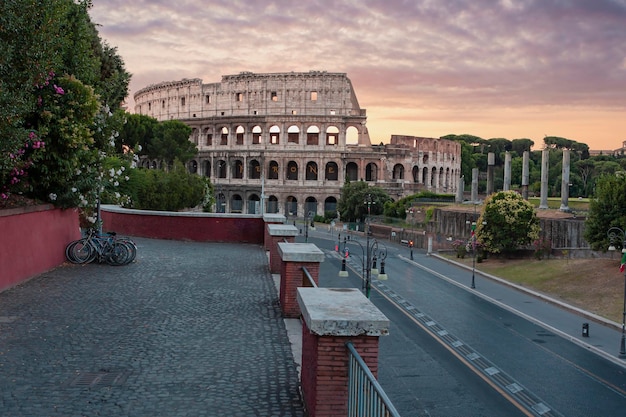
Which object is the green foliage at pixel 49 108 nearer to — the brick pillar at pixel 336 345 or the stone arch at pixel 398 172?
the brick pillar at pixel 336 345

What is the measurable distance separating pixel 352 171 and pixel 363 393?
275ft

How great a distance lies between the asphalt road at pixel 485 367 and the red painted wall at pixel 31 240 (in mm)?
9414

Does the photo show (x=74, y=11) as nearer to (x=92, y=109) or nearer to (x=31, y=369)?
(x=92, y=109)

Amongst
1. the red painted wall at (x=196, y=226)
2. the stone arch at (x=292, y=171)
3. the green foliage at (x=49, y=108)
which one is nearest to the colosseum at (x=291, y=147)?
the stone arch at (x=292, y=171)

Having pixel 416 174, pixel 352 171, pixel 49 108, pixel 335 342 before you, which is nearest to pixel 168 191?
pixel 49 108

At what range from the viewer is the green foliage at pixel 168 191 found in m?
43.9

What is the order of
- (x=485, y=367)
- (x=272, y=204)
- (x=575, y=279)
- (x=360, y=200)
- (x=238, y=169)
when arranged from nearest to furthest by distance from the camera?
(x=485, y=367) < (x=575, y=279) < (x=360, y=200) < (x=272, y=204) < (x=238, y=169)

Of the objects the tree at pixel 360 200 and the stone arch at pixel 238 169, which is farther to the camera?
the stone arch at pixel 238 169

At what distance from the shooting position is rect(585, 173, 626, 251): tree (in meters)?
33.9

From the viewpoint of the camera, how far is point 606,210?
34594mm

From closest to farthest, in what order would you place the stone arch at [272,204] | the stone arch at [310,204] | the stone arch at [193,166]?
the stone arch at [310,204], the stone arch at [272,204], the stone arch at [193,166]

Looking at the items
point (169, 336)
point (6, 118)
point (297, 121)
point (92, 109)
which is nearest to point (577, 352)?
point (169, 336)

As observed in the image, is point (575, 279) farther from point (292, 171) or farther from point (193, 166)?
point (193, 166)

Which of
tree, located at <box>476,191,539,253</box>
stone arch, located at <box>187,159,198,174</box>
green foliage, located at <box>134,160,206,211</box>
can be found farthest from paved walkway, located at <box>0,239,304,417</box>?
stone arch, located at <box>187,159,198,174</box>
